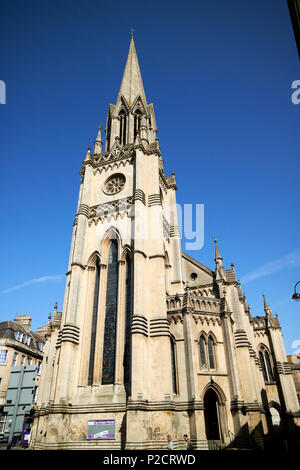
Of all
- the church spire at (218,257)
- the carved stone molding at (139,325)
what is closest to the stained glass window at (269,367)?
the church spire at (218,257)

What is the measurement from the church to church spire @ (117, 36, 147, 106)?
8681 millimetres

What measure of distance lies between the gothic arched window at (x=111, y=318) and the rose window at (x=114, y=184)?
485 centimetres

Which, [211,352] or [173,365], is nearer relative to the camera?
[173,365]

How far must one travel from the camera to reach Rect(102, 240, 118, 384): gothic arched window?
65.4 feet

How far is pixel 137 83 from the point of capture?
3747 centimetres

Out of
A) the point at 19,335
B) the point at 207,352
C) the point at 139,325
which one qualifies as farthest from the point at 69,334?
the point at 19,335

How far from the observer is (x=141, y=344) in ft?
61.3

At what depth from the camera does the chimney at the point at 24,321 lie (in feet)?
139

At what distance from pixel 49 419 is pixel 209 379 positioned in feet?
30.9

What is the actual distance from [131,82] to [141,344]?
30351 millimetres

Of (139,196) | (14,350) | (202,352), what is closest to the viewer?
(202,352)

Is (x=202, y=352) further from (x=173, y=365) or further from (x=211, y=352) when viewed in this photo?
(x=173, y=365)

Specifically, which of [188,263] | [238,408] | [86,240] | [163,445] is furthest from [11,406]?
[188,263]

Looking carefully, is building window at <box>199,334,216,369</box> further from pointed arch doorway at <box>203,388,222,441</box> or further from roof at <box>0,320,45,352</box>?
roof at <box>0,320,45,352</box>
